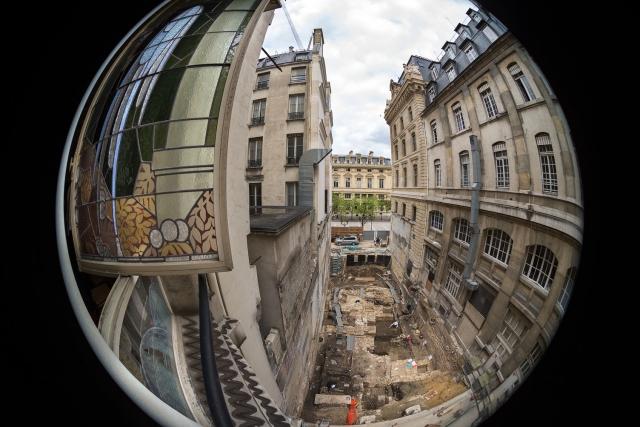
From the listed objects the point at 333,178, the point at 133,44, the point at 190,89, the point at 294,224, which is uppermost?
the point at 133,44

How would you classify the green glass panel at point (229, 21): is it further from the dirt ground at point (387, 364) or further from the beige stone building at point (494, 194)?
the dirt ground at point (387, 364)

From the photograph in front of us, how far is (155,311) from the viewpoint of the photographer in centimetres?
83

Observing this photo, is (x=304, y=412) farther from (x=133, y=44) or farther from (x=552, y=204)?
(x=133, y=44)

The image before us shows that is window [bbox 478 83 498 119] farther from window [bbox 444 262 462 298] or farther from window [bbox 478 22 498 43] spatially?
window [bbox 444 262 462 298]

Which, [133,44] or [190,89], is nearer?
[190,89]

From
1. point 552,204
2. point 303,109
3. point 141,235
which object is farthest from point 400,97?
point 141,235

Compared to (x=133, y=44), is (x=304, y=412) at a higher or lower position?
lower

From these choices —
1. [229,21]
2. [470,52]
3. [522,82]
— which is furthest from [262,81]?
[522,82]

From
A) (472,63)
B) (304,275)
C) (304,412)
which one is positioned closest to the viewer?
(472,63)

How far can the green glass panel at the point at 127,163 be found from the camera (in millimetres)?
746

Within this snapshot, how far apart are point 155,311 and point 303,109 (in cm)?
117

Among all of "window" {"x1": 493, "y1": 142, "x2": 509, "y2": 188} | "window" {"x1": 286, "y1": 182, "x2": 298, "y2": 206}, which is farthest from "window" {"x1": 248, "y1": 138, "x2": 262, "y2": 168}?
"window" {"x1": 493, "y1": 142, "x2": 509, "y2": 188}

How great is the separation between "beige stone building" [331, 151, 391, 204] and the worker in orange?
1145mm

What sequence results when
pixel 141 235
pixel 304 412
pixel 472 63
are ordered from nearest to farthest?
1. pixel 141 235
2. pixel 472 63
3. pixel 304 412
